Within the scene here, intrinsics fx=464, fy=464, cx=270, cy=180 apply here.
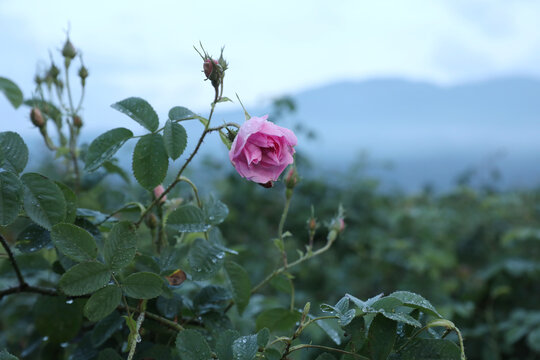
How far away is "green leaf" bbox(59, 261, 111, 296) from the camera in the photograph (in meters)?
0.39

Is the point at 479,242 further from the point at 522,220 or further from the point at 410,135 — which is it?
the point at 410,135

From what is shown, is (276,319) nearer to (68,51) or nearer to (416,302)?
(416,302)

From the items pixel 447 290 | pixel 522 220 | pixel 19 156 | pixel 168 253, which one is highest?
pixel 19 156

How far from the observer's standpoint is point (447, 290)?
1711 millimetres

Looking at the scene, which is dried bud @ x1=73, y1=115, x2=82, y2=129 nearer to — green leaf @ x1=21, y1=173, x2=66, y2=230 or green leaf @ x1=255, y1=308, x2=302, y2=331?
green leaf @ x1=21, y1=173, x2=66, y2=230

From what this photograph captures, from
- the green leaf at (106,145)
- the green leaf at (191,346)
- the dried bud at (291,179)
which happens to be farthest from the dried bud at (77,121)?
the green leaf at (191,346)

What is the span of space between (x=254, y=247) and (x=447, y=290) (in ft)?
2.60

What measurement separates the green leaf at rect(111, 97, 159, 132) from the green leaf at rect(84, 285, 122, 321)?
163 millimetres

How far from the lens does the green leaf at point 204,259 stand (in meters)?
0.47

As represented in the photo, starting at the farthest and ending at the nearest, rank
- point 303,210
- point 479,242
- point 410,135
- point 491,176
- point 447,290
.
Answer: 1. point 410,135
2. point 491,176
3. point 303,210
4. point 479,242
5. point 447,290

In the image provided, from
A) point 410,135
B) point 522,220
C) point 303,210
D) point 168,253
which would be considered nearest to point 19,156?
point 168,253

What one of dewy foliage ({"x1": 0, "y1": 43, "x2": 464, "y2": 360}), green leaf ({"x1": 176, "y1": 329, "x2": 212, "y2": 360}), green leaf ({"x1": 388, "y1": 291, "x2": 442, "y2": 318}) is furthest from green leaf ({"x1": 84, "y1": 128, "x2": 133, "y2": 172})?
green leaf ({"x1": 388, "y1": 291, "x2": 442, "y2": 318})

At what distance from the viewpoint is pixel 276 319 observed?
56 centimetres

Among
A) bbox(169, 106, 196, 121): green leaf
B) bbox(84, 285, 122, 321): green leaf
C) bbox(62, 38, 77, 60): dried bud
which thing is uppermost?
bbox(62, 38, 77, 60): dried bud
